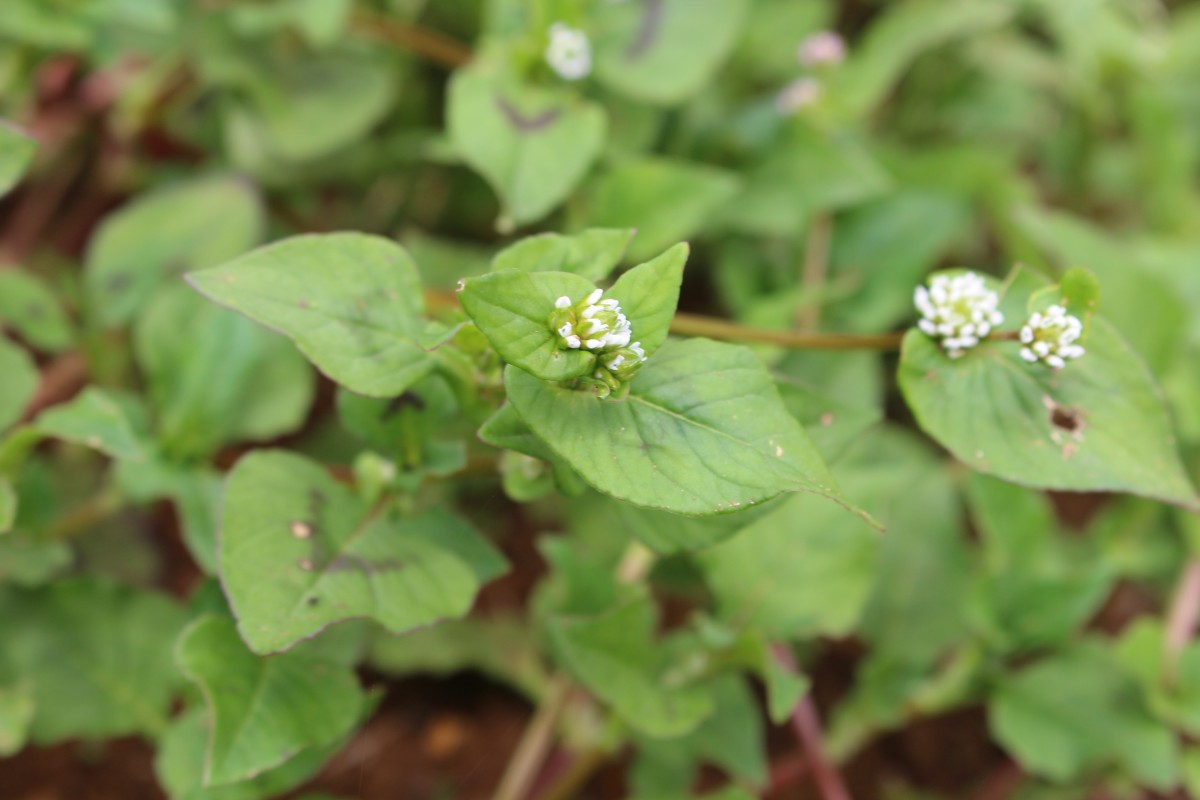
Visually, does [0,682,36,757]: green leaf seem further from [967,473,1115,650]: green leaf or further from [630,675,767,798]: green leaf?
[967,473,1115,650]: green leaf

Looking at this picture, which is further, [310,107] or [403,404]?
[310,107]

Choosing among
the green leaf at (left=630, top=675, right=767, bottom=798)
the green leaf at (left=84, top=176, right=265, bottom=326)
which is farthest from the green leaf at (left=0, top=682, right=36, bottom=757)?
the green leaf at (left=630, top=675, right=767, bottom=798)

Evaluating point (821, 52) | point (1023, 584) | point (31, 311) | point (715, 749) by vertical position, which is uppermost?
point (821, 52)

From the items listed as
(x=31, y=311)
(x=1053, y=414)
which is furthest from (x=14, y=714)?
(x=1053, y=414)

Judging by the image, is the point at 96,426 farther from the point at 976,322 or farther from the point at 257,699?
the point at 976,322

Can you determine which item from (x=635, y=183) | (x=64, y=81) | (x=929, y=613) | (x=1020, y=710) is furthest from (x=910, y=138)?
(x=64, y=81)

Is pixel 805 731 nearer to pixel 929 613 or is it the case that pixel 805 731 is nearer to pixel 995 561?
pixel 929 613

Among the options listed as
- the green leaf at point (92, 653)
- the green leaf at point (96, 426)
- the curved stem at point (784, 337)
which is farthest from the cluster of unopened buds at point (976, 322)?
the green leaf at point (92, 653)

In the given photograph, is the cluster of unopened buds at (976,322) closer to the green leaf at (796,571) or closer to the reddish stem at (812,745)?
the green leaf at (796,571)
